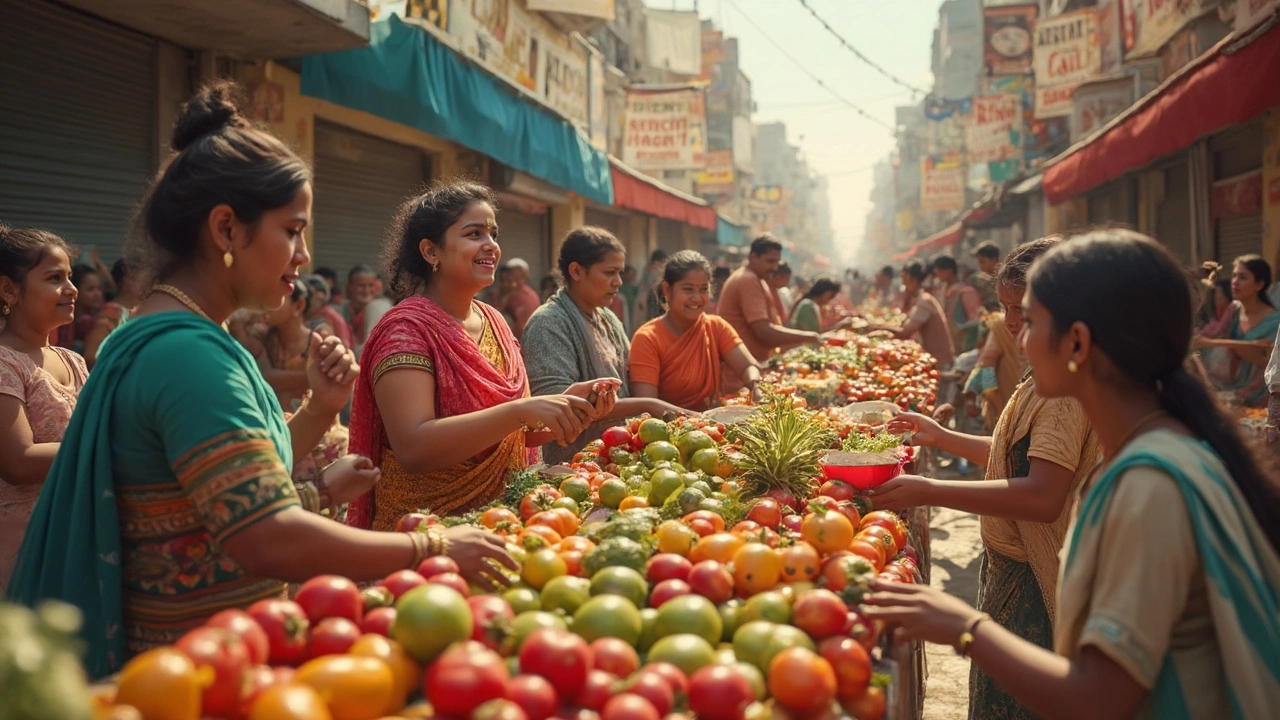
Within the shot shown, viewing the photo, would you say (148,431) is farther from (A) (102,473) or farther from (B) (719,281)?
(B) (719,281)

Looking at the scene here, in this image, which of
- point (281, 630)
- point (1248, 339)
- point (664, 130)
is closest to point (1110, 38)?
point (664, 130)

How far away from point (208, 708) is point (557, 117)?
36.2 feet

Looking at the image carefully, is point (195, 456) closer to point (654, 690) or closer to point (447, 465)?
point (654, 690)

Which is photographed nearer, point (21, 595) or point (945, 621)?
point (945, 621)

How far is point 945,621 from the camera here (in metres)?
1.74

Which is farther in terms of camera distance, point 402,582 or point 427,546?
point 427,546

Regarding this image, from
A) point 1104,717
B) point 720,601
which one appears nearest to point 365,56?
point 720,601

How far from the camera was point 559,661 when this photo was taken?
1.42m

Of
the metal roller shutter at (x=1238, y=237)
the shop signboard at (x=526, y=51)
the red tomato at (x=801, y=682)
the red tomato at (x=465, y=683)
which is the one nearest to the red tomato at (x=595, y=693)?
the red tomato at (x=465, y=683)

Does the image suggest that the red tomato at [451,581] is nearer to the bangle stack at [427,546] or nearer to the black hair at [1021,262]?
the bangle stack at [427,546]

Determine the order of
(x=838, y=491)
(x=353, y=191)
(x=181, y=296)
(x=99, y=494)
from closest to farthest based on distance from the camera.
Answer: (x=99, y=494) < (x=181, y=296) < (x=838, y=491) < (x=353, y=191)

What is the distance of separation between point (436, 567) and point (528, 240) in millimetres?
13409

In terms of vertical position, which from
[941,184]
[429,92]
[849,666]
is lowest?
[849,666]

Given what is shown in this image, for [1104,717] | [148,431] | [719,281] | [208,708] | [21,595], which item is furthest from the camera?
[719,281]
